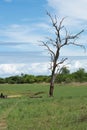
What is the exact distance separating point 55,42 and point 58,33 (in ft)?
3.73

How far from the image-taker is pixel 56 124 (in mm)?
21484

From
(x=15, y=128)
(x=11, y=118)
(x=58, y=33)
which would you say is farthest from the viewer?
A: (x=58, y=33)

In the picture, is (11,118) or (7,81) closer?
(11,118)

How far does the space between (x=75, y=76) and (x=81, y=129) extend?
96336 mm

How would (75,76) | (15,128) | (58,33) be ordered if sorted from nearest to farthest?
1. (15,128)
2. (58,33)
3. (75,76)

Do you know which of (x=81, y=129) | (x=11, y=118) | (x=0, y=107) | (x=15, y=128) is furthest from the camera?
(x=0, y=107)

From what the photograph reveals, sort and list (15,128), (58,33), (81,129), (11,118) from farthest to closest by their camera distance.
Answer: (58,33) < (11,118) < (15,128) < (81,129)

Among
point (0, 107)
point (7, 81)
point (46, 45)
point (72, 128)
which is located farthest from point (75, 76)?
point (72, 128)

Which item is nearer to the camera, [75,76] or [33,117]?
[33,117]

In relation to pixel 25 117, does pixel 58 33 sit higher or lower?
higher

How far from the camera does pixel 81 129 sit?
18375mm

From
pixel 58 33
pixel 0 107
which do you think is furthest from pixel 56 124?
pixel 58 33

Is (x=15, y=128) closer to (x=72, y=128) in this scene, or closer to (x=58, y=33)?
(x=72, y=128)

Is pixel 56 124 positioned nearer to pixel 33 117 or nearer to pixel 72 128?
pixel 72 128
